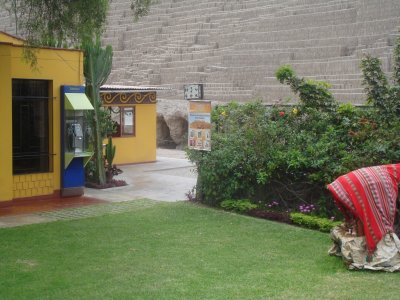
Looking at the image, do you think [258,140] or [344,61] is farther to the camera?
[344,61]

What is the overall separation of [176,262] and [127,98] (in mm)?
13160

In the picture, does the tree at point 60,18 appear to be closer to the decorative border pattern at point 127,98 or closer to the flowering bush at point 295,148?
the flowering bush at point 295,148

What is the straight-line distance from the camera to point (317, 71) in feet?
78.4

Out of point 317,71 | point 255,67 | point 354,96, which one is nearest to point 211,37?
point 255,67

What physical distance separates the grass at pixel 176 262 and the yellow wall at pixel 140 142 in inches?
368

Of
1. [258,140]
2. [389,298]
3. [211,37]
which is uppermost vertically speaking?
[211,37]

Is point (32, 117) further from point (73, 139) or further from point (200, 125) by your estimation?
point (200, 125)

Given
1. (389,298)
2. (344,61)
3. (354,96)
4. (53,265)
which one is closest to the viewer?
(389,298)

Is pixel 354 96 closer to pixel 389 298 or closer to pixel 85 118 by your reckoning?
pixel 85 118

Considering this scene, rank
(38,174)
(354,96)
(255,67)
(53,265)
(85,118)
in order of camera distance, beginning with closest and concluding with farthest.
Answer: (53,265) → (38,174) → (85,118) → (354,96) → (255,67)

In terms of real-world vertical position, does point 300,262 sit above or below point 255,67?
below

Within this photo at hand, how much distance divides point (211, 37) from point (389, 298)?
28047 mm

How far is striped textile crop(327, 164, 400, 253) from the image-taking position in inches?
309

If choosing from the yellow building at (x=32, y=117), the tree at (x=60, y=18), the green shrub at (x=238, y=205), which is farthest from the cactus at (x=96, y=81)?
the green shrub at (x=238, y=205)
